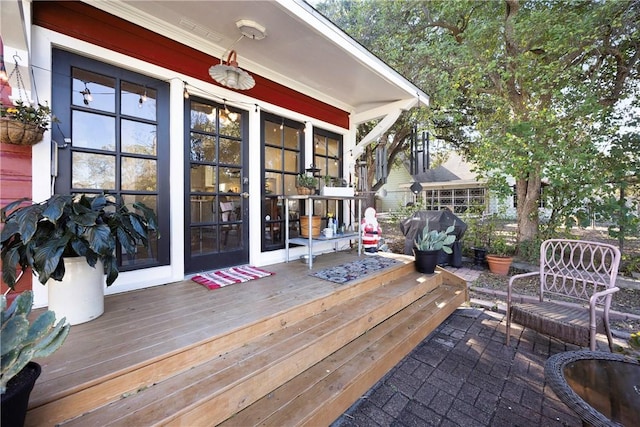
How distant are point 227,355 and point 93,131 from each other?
221cm

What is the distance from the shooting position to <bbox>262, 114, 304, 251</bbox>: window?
11.5 feet

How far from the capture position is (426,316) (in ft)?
8.89

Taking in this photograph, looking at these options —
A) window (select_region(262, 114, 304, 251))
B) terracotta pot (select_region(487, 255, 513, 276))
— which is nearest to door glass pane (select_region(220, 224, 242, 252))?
window (select_region(262, 114, 304, 251))

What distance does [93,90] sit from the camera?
2.29 meters

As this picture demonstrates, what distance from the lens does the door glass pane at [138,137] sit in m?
2.44

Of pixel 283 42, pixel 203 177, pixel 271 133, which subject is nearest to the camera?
pixel 283 42

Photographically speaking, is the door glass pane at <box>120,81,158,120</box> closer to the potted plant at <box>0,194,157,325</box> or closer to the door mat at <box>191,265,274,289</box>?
the potted plant at <box>0,194,157,325</box>

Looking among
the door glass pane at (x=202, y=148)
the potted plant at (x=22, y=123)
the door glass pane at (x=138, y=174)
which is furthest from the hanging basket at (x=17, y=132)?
the door glass pane at (x=202, y=148)

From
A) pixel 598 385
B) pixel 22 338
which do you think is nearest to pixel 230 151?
pixel 22 338

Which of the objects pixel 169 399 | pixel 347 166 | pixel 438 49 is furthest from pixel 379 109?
pixel 169 399

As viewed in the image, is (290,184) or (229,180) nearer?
(229,180)

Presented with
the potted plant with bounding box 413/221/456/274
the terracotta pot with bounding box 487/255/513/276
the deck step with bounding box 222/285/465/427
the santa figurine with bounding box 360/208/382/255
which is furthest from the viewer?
the terracotta pot with bounding box 487/255/513/276

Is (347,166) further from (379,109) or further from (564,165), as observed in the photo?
(564,165)

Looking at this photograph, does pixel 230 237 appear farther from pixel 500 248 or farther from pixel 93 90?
pixel 500 248
